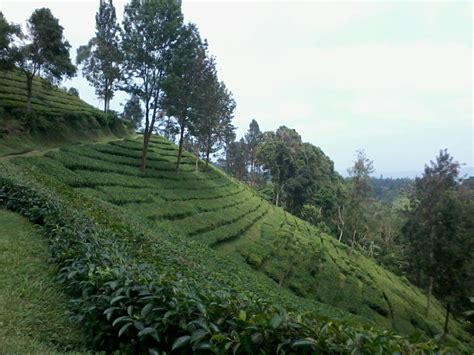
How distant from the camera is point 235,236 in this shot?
25453 mm

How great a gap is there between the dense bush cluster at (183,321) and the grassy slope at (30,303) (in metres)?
0.25

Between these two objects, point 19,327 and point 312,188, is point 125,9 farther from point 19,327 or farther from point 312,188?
point 312,188

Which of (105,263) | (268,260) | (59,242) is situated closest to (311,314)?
(105,263)

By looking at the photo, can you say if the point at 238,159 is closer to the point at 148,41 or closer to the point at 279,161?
the point at 279,161

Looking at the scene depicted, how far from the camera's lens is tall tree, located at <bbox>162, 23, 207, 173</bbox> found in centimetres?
2699

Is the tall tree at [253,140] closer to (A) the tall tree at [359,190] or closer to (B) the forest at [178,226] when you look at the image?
(B) the forest at [178,226]

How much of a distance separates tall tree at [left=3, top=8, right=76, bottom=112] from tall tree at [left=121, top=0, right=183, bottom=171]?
4310 mm

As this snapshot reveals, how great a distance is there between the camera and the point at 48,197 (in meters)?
9.55

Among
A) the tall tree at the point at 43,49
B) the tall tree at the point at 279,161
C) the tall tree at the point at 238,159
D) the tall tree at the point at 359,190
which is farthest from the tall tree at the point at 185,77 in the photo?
the tall tree at the point at 238,159

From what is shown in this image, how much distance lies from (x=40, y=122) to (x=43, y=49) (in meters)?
5.00

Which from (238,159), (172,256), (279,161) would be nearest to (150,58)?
(172,256)

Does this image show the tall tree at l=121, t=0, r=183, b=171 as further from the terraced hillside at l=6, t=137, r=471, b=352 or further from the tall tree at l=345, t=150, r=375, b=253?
the tall tree at l=345, t=150, r=375, b=253

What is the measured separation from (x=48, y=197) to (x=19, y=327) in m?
5.97

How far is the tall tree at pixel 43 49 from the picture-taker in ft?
80.4
